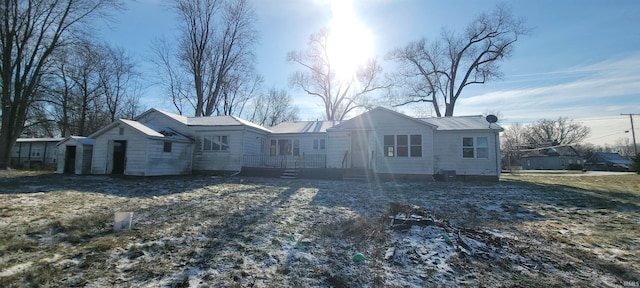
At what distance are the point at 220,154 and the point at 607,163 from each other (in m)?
54.3

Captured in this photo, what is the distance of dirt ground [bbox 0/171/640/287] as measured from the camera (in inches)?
144

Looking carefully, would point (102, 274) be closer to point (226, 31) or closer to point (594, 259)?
point (594, 259)

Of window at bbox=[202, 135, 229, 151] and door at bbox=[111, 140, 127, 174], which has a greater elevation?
window at bbox=[202, 135, 229, 151]

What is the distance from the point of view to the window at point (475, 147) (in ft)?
51.2

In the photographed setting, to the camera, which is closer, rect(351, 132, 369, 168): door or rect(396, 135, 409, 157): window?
rect(396, 135, 409, 157): window

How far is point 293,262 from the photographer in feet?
13.6

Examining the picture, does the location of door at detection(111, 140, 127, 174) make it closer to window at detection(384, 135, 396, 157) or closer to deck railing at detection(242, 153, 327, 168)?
deck railing at detection(242, 153, 327, 168)

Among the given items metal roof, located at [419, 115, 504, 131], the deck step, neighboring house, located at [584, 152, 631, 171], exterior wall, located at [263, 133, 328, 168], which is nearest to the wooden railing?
exterior wall, located at [263, 133, 328, 168]

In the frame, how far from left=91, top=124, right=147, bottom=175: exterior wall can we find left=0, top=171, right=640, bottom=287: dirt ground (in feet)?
20.9

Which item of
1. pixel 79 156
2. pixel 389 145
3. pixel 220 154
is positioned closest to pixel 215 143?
pixel 220 154

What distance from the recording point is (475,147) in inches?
619

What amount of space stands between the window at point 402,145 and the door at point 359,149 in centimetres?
118

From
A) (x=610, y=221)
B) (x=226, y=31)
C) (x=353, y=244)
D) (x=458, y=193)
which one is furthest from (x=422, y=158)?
(x=226, y=31)

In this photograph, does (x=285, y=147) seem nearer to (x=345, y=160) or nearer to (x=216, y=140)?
(x=216, y=140)
